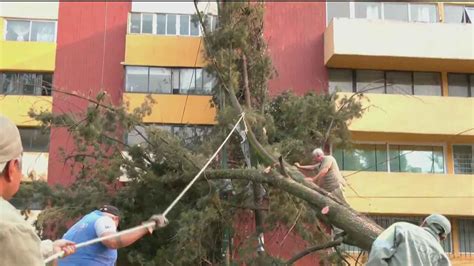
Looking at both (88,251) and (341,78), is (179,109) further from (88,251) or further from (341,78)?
(88,251)

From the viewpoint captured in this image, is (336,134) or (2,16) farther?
(2,16)

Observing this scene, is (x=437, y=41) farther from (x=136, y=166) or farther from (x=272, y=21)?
(x=136, y=166)

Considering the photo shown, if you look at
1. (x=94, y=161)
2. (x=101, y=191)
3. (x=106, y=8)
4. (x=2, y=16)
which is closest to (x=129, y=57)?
(x=106, y=8)

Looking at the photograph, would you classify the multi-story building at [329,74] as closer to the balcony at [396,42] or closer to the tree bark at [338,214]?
the balcony at [396,42]

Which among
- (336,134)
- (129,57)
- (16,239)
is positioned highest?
(129,57)

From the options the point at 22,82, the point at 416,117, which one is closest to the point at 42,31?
the point at 22,82

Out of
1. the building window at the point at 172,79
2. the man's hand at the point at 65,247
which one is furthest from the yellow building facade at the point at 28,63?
the man's hand at the point at 65,247

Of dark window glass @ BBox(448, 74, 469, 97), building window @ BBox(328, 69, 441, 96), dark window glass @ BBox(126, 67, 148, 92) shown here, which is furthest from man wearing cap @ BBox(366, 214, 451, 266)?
dark window glass @ BBox(448, 74, 469, 97)

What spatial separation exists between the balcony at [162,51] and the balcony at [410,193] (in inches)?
247

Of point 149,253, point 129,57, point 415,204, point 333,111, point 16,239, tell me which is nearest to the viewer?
point 16,239

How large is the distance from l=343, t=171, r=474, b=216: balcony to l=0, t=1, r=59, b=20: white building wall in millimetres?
10914

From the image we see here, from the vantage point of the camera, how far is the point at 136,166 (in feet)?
43.8

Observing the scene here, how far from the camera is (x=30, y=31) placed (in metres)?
21.2

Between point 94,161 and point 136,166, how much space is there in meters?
2.39
